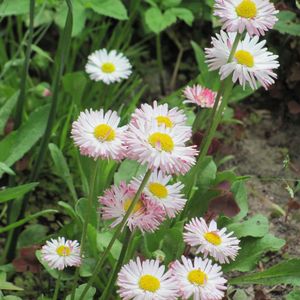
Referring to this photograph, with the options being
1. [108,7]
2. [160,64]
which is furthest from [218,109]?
[160,64]

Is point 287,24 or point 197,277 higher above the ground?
point 287,24

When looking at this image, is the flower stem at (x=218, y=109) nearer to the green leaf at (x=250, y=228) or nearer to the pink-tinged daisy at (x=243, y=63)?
the pink-tinged daisy at (x=243, y=63)

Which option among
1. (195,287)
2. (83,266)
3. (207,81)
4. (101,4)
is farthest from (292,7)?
(195,287)

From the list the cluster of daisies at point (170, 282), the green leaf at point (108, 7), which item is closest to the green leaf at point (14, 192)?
the cluster of daisies at point (170, 282)

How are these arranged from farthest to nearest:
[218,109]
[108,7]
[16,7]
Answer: [108,7], [16,7], [218,109]

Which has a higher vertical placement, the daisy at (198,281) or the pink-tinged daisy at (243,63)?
the pink-tinged daisy at (243,63)

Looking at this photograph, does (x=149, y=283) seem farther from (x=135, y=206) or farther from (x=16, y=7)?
(x=16, y=7)

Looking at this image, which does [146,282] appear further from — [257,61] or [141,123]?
[257,61]
